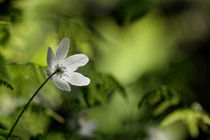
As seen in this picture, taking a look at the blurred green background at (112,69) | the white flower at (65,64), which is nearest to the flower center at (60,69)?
the white flower at (65,64)

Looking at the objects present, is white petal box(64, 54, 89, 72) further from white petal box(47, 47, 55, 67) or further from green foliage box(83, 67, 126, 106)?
green foliage box(83, 67, 126, 106)

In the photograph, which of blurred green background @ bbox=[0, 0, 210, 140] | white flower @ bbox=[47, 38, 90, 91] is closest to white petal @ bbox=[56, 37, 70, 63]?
white flower @ bbox=[47, 38, 90, 91]

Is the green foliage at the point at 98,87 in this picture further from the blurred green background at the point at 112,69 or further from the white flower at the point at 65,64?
the white flower at the point at 65,64

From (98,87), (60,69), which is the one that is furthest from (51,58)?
(98,87)

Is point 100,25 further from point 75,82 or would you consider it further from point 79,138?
point 75,82

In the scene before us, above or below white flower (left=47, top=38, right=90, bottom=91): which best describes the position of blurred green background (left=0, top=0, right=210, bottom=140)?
above

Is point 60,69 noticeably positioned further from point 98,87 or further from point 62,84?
point 98,87
